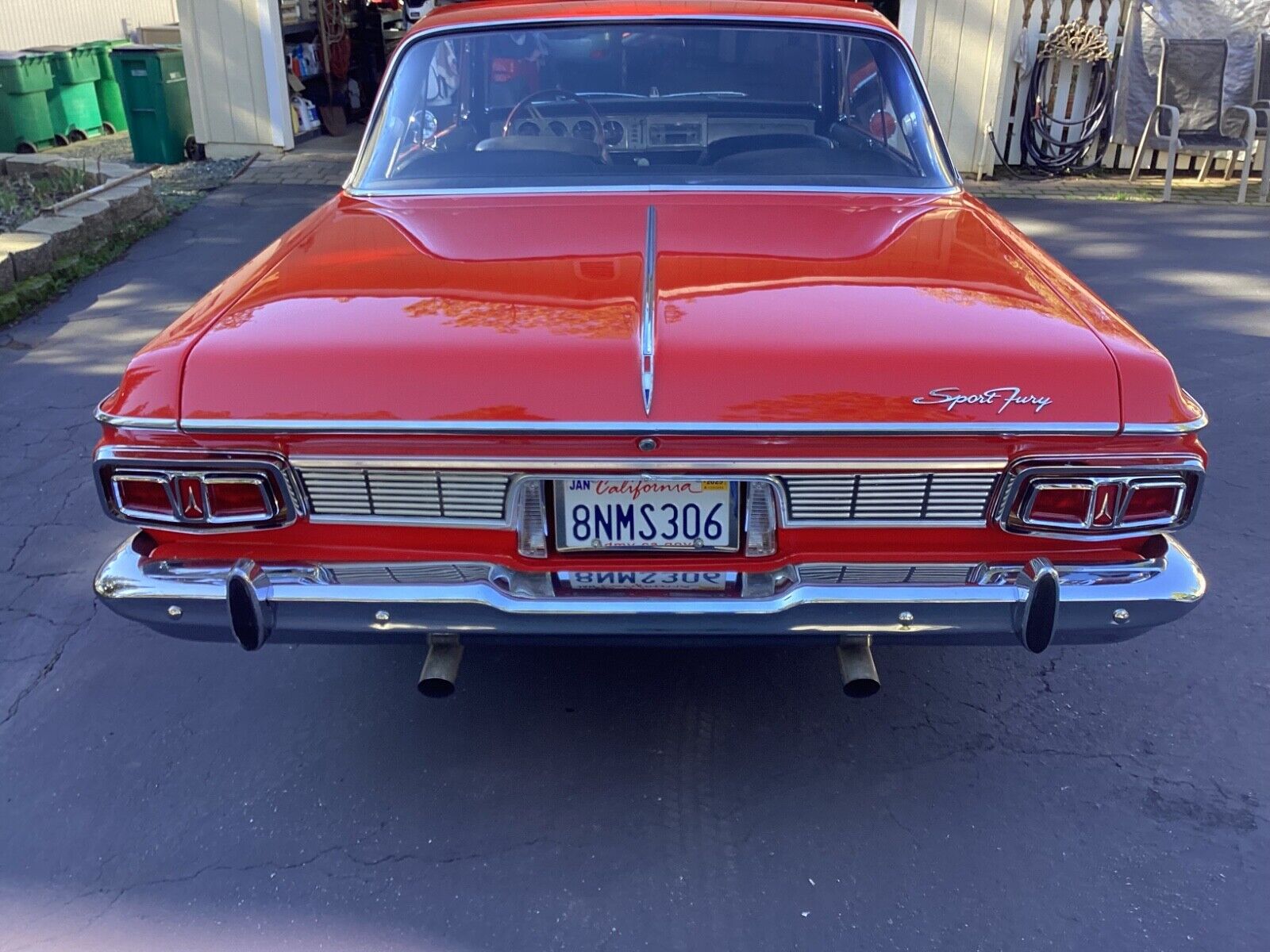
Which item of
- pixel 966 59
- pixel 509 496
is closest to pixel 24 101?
pixel 966 59

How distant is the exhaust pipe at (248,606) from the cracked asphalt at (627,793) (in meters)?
0.61

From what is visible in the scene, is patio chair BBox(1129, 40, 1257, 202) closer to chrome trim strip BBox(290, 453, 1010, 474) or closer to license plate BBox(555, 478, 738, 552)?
chrome trim strip BBox(290, 453, 1010, 474)

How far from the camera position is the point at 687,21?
11.4ft

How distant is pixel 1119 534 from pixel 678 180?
162cm

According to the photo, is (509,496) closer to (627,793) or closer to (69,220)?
(627,793)

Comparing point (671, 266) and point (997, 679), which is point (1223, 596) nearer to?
point (997, 679)

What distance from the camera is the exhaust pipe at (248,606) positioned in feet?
7.61

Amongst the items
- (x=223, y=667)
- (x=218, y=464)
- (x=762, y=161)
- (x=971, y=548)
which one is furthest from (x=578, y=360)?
(x=223, y=667)

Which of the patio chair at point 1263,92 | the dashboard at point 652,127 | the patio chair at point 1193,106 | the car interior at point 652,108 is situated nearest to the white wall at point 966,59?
the patio chair at point 1193,106

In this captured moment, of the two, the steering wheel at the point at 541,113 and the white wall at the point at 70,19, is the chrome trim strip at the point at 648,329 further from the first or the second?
the white wall at the point at 70,19

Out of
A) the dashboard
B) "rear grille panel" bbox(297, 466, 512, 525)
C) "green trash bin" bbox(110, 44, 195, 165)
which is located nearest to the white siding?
"green trash bin" bbox(110, 44, 195, 165)

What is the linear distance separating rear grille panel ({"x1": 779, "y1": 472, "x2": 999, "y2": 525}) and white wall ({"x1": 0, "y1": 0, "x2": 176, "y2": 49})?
13.4m

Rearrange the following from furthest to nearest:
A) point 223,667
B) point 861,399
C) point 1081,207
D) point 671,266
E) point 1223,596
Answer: point 1081,207 < point 1223,596 < point 223,667 < point 671,266 < point 861,399

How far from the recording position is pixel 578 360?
2207mm
